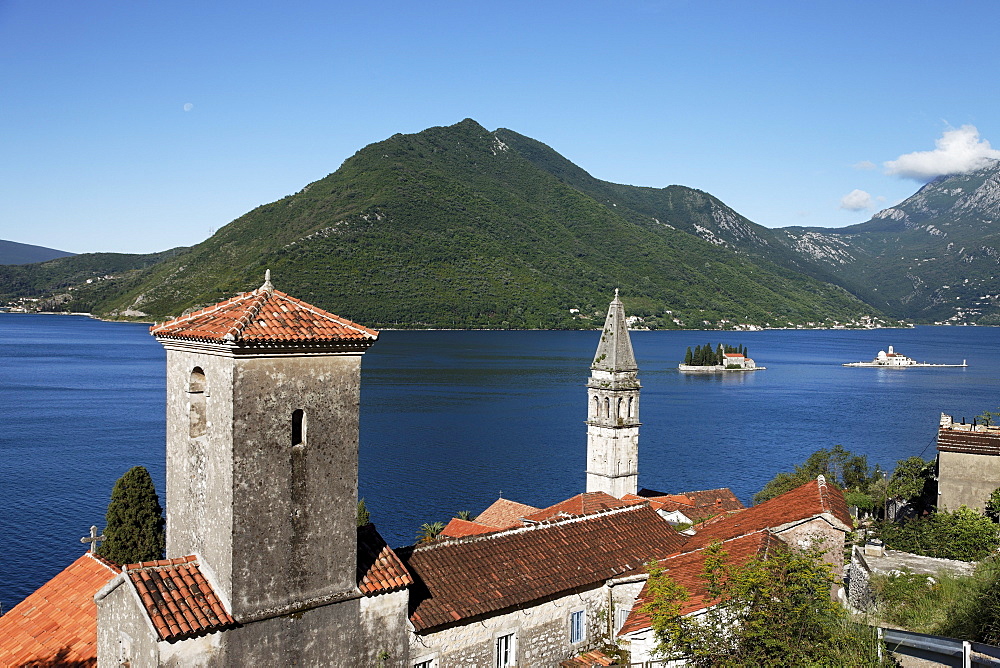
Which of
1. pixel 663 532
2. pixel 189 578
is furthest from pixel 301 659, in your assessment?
pixel 663 532

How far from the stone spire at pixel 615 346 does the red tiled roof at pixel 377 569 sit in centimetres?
2359

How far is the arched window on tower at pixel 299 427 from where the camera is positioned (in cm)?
960

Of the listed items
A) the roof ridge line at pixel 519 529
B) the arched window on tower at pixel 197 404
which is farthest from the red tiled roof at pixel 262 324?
the roof ridge line at pixel 519 529

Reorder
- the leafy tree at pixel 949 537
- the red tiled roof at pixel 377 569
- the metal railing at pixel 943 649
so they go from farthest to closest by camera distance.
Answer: the leafy tree at pixel 949 537
the red tiled roof at pixel 377 569
the metal railing at pixel 943 649

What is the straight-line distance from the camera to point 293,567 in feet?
31.2

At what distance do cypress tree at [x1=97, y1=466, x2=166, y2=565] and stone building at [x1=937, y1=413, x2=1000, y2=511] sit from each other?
23382 millimetres

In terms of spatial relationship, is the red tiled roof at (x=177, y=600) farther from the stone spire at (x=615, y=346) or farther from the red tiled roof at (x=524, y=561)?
the stone spire at (x=615, y=346)

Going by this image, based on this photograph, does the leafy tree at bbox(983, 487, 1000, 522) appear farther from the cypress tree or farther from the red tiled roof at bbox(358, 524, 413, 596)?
the cypress tree

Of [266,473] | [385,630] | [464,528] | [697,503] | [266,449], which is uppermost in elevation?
[266,449]

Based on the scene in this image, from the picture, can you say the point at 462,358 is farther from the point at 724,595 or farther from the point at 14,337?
the point at 724,595

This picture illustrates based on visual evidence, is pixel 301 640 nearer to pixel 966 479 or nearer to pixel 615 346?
pixel 966 479

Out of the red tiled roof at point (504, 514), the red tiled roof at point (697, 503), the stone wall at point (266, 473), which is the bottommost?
the red tiled roof at point (697, 503)

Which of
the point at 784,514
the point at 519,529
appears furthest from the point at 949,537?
the point at 519,529

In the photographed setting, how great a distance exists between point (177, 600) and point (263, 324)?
342 centimetres
